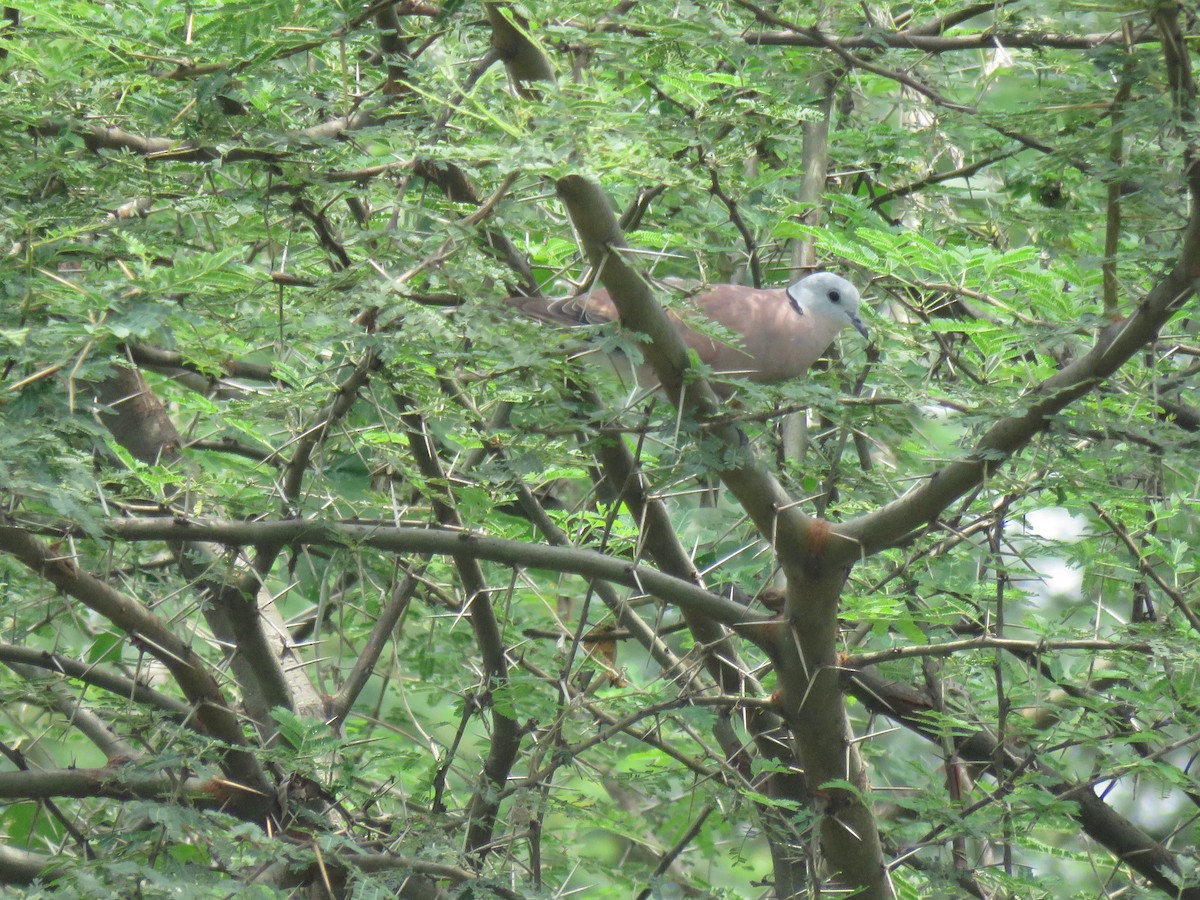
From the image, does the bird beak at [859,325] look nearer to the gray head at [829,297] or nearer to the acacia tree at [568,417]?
the gray head at [829,297]

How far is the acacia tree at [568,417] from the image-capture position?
2.44 meters

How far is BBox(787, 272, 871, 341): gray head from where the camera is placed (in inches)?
157

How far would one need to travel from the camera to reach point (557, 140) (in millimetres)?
2166

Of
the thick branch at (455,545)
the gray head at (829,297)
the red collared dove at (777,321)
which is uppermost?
the gray head at (829,297)

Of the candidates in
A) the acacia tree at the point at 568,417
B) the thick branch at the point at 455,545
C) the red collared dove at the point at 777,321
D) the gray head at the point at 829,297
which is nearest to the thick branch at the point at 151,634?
the acacia tree at the point at 568,417

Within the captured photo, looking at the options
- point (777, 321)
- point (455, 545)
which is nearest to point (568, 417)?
point (455, 545)

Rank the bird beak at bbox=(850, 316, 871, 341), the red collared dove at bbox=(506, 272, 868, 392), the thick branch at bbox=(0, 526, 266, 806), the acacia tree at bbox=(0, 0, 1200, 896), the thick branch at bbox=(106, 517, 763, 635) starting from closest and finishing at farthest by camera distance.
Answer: the acacia tree at bbox=(0, 0, 1200, 896)
the thick branch at bbox=(0, 526, 266, 806)
the thick branch at bbox=(106, 517, 763, 635)
the red collared dove at bbox=(506, 272, 868, 392)
the bird beak at bbox=(850, 316, 871, 341)

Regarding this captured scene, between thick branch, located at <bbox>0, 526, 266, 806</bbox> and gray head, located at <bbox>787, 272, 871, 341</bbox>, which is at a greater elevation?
gray head, located at <bbox>787, 272, 871, 341</bbox>

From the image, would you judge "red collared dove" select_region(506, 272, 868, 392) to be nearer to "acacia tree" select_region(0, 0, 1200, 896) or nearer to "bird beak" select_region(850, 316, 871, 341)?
"bird beak" select_region(850, 316, 871, 341)

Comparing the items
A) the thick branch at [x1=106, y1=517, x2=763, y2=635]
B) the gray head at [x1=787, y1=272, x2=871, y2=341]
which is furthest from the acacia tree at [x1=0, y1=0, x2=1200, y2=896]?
the gray head at [x1=787, y1=272, x2=871, y2=341]

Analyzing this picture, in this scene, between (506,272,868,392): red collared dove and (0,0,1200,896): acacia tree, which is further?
(506,272,868,392): red collared dove

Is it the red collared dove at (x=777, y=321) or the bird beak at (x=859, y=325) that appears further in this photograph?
the bird beak at (x=859, y=325)

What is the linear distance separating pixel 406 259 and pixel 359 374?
360mm

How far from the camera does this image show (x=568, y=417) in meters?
2.90
